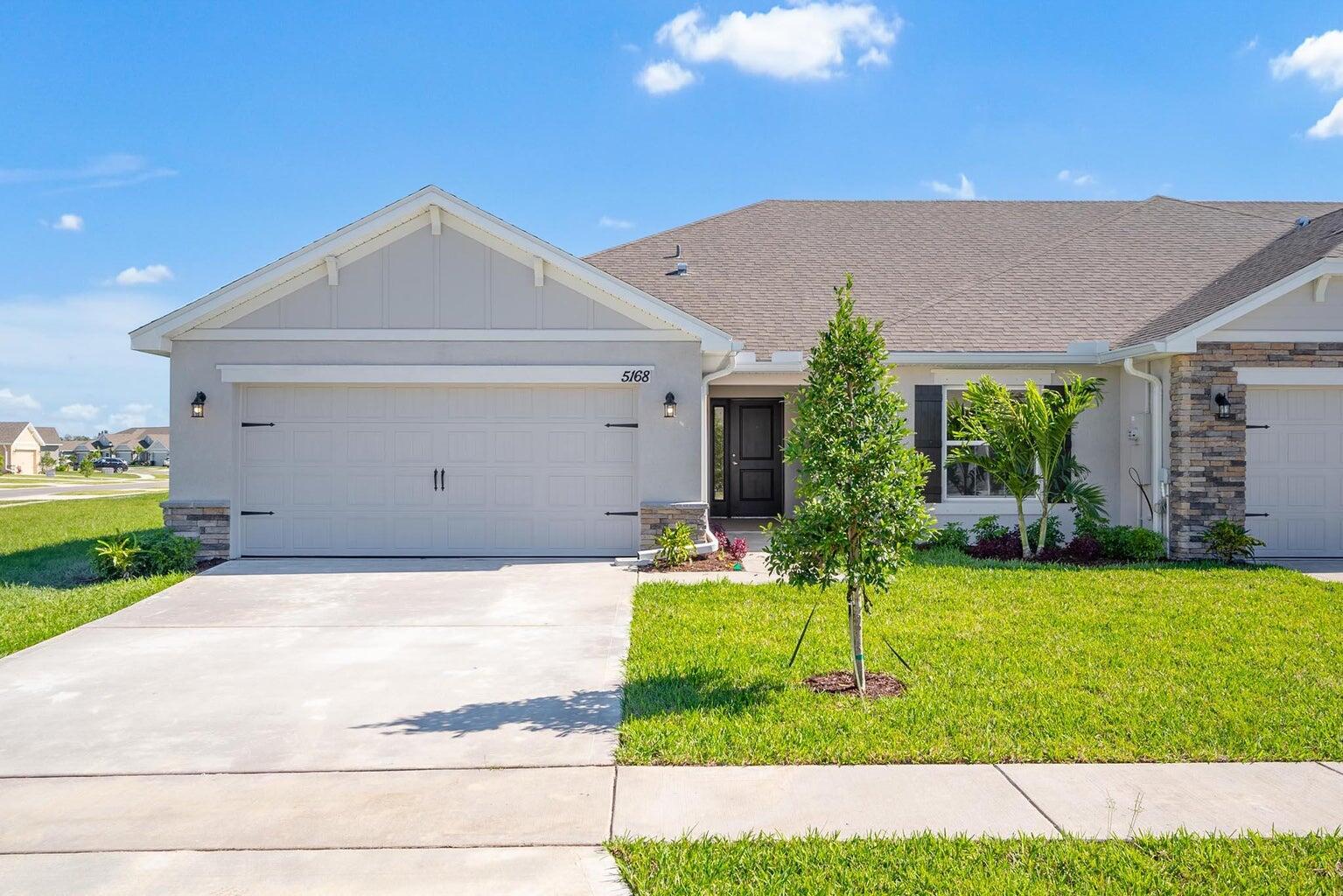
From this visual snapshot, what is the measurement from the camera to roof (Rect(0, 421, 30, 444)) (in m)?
69.0

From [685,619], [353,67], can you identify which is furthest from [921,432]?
[353,67]

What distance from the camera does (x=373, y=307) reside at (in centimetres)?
1127

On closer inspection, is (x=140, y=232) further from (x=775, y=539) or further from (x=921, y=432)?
(x=775, y=539)

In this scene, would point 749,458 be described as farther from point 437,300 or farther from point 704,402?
point 437,300

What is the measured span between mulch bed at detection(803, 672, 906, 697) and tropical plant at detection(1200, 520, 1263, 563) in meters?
7.43

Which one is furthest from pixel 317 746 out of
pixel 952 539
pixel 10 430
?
pixel 10 430

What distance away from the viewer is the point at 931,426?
42.1ft

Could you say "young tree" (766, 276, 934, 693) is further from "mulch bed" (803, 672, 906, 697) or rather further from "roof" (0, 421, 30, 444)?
"roof" (0, 421, 30, 444)

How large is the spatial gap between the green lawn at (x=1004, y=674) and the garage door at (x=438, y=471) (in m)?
2.45

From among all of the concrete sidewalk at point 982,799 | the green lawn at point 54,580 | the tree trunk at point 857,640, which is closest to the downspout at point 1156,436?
the tree trunk at point 857,640

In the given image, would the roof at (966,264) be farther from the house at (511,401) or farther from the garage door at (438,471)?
the garage door at (438,471)

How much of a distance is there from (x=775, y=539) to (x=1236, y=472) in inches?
335

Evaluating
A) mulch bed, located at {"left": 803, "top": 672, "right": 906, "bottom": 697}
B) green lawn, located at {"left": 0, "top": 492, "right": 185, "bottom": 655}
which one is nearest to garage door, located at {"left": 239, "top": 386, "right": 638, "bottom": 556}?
green lawn, located at {"left": 0, "top": 492, "right": 185, "bottom": 655}

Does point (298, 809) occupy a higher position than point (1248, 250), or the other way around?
point (1248, 250)
